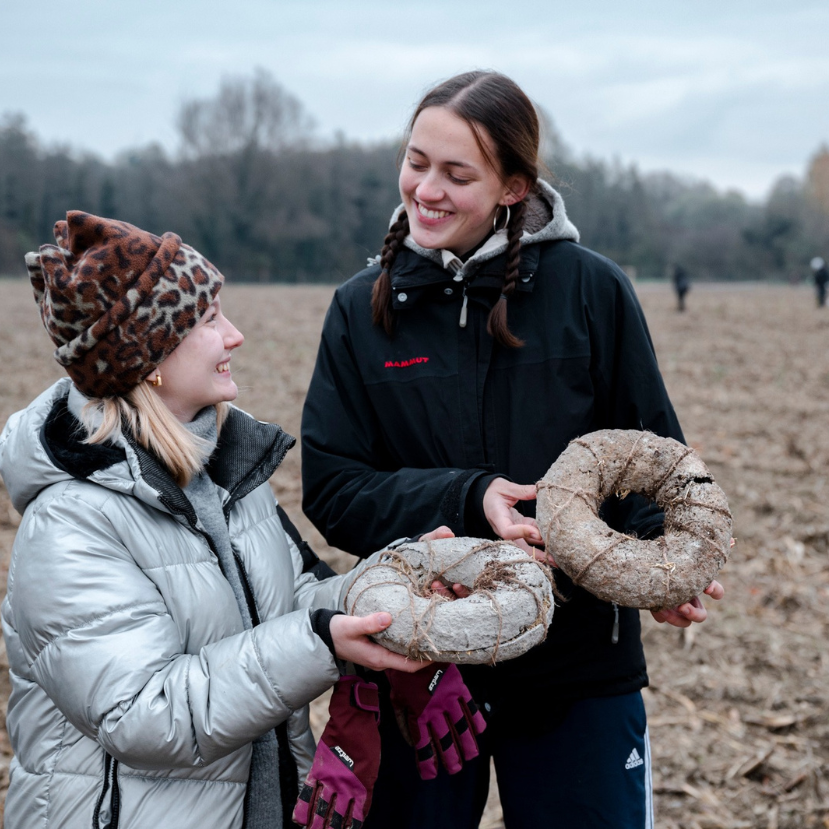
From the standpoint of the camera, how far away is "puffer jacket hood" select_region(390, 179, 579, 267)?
2398 mm

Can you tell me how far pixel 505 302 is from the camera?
2354mm

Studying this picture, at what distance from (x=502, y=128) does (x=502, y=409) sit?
2.57ft

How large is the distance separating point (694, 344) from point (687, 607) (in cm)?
1436

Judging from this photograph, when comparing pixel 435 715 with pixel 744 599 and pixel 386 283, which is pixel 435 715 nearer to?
pixel 386 283

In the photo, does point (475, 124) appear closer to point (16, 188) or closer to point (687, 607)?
point (687, 607)

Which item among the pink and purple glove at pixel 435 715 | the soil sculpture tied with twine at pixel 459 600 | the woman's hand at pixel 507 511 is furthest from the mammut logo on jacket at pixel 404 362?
the pink and purple glove at pixel 435 715

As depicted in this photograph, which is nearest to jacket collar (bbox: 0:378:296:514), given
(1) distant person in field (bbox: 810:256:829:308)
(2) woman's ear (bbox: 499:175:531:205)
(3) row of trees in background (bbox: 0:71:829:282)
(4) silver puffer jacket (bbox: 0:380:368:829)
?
(4) silver puffer jacket (bbox: 0:380:368:829)

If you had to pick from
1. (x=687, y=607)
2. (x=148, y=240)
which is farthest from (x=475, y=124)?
(x=687, y=607)

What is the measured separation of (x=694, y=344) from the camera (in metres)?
15.7

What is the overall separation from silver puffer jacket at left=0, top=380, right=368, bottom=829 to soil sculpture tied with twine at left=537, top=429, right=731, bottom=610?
0.67 metres

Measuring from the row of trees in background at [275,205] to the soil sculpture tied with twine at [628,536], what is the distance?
1759 inches

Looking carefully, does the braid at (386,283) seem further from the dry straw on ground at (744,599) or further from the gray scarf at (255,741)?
the dry straw on ground at (744,599)

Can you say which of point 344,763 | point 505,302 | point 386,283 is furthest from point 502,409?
point 344,763

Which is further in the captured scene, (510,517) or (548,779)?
(548,779)
